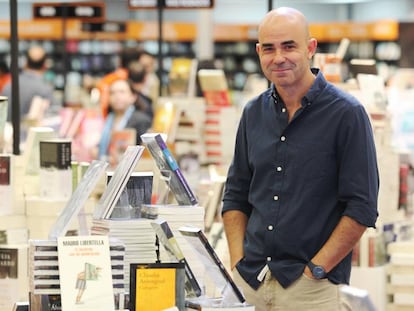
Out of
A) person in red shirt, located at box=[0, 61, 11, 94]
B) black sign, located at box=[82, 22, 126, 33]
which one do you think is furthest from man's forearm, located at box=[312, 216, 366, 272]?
black sign, located at box=[82, 22, 126, 33]

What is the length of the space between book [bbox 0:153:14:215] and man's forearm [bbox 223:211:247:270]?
137 cm

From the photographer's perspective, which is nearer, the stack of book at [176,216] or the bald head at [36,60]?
the stack of book at [176,216]

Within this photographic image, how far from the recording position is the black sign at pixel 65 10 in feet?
47.3

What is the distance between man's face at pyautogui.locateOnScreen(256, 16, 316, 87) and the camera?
3.67m

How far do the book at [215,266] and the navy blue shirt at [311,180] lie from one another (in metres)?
0.39

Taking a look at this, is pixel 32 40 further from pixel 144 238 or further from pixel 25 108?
pixel 144 238

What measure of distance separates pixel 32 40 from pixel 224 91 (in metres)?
15.4

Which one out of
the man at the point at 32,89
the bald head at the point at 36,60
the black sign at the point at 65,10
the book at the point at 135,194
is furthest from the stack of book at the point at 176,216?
the black sign at the point at 65,10

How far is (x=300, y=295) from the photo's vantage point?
3.71 m

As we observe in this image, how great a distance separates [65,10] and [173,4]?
4.67 meters

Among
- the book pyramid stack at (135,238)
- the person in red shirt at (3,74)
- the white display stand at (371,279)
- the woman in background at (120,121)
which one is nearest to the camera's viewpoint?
the book pyramid stack at (135,238)

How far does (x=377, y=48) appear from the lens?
22812 millimetres

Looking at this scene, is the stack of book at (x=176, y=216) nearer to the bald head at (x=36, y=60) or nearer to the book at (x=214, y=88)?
the book at (x=214, y=88)

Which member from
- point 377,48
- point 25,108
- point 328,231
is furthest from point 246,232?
point 377,48
